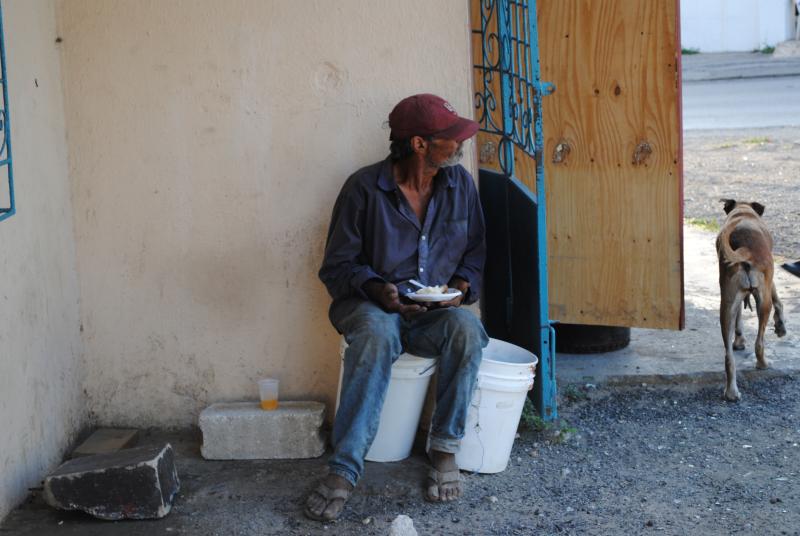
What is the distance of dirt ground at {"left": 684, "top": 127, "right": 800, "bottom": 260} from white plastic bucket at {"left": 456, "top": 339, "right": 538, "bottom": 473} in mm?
4108

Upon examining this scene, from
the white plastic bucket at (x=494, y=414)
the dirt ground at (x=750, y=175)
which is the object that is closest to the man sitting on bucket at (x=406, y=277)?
the white plastic bucket at (x=494, y=414)

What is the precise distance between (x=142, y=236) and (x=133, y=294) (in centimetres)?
28

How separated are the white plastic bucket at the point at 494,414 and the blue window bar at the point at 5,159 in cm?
201

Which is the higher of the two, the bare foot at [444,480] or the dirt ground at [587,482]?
the bare foot at [444,480]

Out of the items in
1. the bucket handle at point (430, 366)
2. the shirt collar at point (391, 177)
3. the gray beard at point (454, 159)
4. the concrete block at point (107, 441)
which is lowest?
the concrete block at point (107, 441)

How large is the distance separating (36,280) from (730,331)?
136 inches

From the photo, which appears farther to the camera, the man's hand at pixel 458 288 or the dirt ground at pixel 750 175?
the dirt ground at pixel 750 175

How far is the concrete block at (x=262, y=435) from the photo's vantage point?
4535 mm

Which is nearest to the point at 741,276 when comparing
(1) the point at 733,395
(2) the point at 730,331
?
(2) the point at 730,331

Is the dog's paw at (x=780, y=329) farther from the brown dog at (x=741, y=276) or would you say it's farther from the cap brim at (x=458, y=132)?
the cap brim at (x=458, y=132)

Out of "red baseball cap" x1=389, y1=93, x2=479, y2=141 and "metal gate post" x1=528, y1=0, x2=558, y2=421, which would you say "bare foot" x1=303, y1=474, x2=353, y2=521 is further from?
"red baseball cap" x1=389, y1=93, x2=479, y2=141

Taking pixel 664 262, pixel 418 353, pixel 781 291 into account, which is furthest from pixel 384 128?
pixel 781 291

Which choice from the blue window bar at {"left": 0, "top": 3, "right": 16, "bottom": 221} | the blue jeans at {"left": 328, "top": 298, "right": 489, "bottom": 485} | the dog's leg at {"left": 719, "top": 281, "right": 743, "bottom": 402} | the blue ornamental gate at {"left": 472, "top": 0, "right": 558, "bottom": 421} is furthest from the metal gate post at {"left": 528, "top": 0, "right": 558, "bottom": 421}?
the blue window bar at {"left": 0, "top": 3, "right": 16, "bottom": 221}

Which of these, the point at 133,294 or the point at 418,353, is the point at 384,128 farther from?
the point at 133,294
